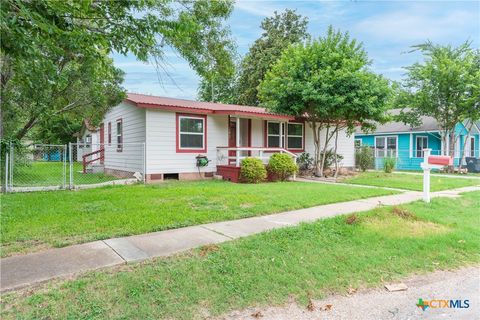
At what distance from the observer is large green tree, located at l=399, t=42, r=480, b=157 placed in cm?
1667

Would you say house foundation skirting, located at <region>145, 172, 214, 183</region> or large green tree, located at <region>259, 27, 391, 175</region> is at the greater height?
large green tree, located at <region>259, 27, 391, 175</region>

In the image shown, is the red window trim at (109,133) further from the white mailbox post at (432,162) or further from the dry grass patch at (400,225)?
the white mailbox post at (432,162)

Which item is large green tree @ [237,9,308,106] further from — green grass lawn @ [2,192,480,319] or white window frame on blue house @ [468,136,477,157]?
green grass lawn @ [2,192,480,319]

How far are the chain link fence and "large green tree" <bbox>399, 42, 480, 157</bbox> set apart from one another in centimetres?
1565

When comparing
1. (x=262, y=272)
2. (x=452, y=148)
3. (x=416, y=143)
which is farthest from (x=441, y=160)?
(x=416, y=143)

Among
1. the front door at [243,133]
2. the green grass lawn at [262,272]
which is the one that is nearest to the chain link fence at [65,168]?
the front door at [243,133]

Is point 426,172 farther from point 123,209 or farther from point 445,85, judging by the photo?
point 445,85

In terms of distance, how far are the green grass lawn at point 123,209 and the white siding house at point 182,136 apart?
10.4ft

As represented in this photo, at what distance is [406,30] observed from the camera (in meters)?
8.61

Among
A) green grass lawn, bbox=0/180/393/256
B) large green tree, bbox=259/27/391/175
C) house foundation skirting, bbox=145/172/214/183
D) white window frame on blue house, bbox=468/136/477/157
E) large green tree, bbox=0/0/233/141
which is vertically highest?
large green tree, bbox=259/27/391/175

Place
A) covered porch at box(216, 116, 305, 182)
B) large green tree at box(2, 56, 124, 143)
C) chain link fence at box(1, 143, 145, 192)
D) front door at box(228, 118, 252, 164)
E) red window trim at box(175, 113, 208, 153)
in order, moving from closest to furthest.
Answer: chain link fence at box(1, 143, 145, 192), large green tree at box(2, 56, 124, 143), red window trim at box(175, 113, 208, 153), covered porch at box(216, 116, 305, 182), front door at box(228, 118, 252, 164)

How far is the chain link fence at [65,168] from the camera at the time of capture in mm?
9102

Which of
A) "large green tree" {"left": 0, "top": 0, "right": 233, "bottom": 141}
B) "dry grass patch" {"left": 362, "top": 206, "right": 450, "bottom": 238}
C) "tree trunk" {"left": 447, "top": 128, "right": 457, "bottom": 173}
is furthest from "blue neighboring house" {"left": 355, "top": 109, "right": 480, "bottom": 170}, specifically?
"large green tree" {"left": 0, "top": 0, "right": 233, "bottom": 141}

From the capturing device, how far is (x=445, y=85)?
17094 millimetres
